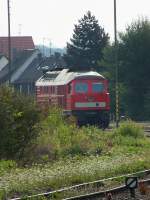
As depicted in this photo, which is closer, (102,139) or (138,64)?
(102,139)

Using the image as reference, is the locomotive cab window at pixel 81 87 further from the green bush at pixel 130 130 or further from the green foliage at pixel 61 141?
the green foliage at pixel 61 141

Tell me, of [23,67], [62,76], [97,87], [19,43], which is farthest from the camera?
[19,43]

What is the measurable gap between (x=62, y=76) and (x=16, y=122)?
2091 cm

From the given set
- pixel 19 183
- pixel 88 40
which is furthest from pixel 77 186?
pixel 88 40

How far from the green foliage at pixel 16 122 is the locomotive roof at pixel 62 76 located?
18.1 meters

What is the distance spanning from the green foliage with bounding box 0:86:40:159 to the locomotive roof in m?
18.1

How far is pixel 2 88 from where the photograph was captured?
22.0 m

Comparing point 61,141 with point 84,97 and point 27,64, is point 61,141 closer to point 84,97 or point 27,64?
point 84,97

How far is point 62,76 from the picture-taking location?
4278 cm

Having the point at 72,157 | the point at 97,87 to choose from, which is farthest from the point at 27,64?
the point at 72,157

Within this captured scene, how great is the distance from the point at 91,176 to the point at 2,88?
19.3 ft

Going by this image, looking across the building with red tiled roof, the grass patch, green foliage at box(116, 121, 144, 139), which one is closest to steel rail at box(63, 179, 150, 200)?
the grass patch

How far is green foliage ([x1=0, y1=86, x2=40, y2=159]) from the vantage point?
69.5 feet

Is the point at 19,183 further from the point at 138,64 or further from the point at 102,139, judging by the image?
the point at 138,64
